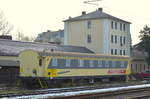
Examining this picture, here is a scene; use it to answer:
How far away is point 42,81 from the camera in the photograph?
2831 centimetres

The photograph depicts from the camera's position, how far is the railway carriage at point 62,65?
28359mm

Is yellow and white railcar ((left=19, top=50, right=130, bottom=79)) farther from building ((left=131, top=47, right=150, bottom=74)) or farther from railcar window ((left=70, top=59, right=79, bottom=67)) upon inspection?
building ((left=131, top=47, right=150, bottom=74))

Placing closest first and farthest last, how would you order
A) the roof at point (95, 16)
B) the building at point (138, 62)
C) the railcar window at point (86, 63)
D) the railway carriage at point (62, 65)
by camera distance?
the railway carriage at point (62, 65) → the railcar window at point (86, 63) → the roof at point (95, 16) → the building at point (138, 62)

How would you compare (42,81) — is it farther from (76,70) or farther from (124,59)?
(124,59)

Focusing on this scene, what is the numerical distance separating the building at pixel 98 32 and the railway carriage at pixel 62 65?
1054 inches

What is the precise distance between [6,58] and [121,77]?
1272 cm

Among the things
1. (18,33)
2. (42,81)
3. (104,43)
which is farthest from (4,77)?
(18,33)

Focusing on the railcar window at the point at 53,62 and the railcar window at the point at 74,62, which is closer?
the railcar window at the point at 53,62

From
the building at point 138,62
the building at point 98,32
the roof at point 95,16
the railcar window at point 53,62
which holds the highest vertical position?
the roof at point 95,16

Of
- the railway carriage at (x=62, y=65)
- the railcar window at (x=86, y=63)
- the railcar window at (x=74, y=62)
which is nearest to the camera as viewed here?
the railway carriage at (x=62, y=65)

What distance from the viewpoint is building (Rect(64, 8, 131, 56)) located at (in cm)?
6203

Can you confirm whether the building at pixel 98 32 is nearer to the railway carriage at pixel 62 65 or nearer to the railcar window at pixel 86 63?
the railway carriage at pixel 62 65

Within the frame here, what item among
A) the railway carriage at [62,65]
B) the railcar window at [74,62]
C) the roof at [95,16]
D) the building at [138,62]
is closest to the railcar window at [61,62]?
the railway carriage at [62,65]

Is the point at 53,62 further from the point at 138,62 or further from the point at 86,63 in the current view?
the point at 138,62
